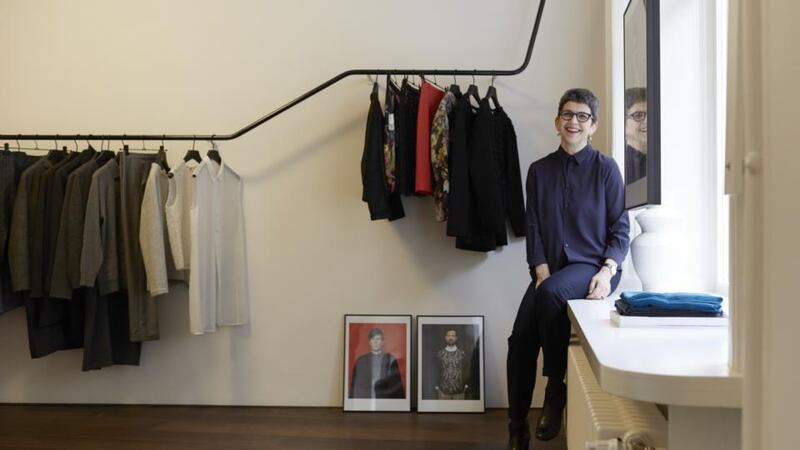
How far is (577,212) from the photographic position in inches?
108

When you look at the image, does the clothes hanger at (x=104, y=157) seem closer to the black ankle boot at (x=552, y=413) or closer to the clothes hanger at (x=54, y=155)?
the clothes hanger at (x=54, y=155)

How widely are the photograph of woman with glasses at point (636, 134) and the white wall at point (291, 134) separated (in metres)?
1.49

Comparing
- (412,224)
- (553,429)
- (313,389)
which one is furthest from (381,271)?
(553,429)

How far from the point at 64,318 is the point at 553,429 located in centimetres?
250

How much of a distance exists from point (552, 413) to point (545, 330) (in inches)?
10.7

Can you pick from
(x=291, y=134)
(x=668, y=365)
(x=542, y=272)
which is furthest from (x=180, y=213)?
(x=668, y=365)

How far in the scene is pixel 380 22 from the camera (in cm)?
373

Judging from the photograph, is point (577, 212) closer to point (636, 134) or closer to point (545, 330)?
point (545, 330)

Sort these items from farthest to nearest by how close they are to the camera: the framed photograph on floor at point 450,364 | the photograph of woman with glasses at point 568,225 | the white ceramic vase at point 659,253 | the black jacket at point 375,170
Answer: the framed photograph on floor at point 450,364
the black jacket at point 375,170
the photograph of woman with glasses at point 568,225
the white ceramic vase at point 659,253

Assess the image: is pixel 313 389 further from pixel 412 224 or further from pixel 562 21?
pixel 562 21

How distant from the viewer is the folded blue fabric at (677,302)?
5.48 ft

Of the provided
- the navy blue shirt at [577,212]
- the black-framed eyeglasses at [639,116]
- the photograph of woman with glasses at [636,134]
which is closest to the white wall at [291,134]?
the navy blue shirt at [577,212]

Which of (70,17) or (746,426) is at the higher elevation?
(70,17)

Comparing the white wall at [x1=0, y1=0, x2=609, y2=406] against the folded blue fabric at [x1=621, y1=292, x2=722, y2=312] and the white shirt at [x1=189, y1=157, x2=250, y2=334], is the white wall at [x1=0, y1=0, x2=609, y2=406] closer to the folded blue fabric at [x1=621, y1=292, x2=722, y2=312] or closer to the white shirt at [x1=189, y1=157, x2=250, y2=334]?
the white shirt at [x1=189, y1=157, x2=250, y2=334]
